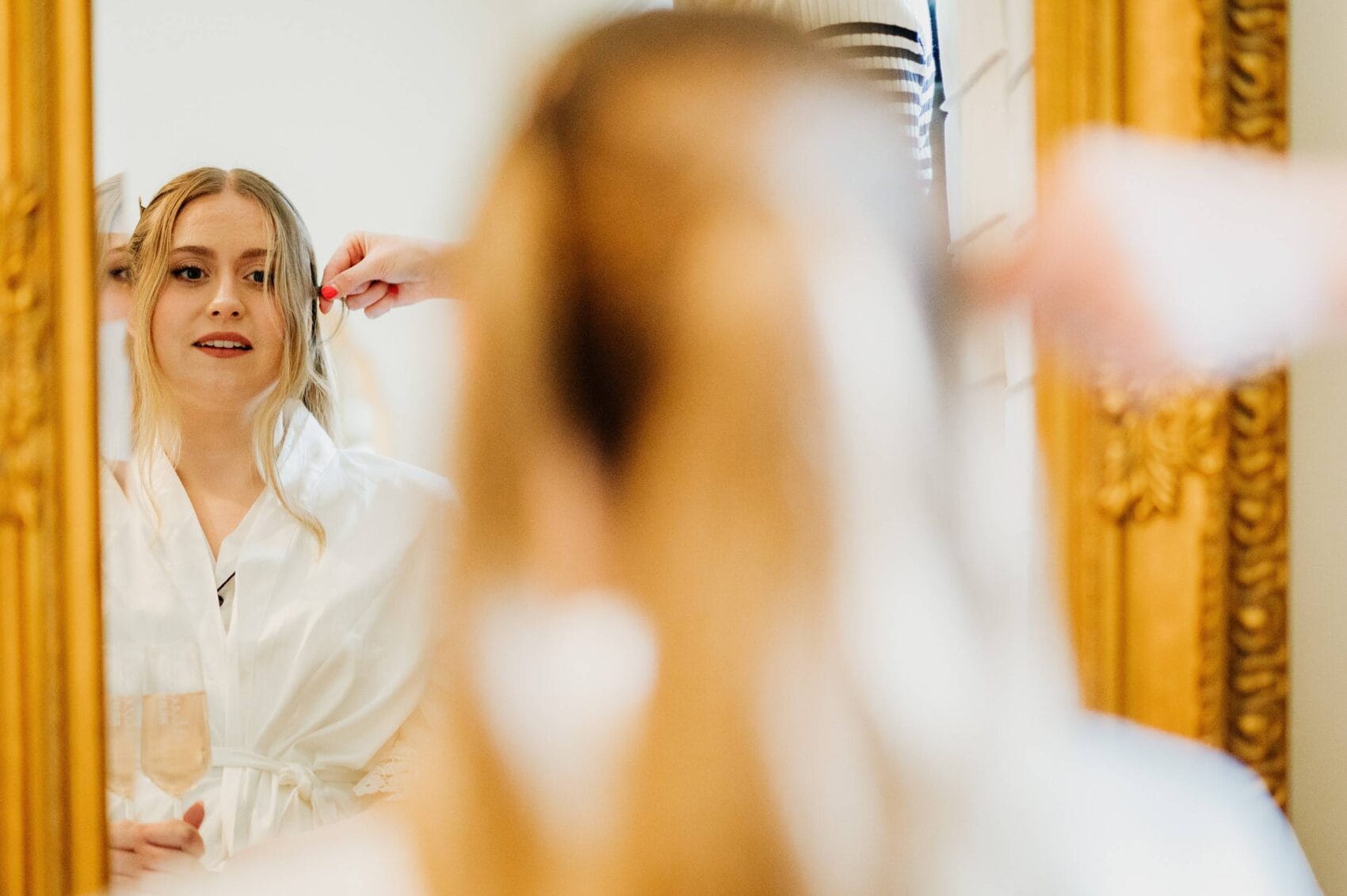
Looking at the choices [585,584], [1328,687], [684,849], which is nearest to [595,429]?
[585,584]

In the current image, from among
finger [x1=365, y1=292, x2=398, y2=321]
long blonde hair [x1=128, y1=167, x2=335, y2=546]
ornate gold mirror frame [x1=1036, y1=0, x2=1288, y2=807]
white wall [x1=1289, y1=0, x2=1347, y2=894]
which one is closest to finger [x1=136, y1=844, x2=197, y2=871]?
long blonde hair [x1=128, y1=167, x2=335, y2=546]

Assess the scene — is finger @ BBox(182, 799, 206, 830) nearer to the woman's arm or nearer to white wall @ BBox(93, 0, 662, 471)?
white wall @ BBox(93, 0, 662, 471)

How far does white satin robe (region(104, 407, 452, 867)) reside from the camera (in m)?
0.63

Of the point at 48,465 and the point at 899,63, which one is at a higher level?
the point at 899,63

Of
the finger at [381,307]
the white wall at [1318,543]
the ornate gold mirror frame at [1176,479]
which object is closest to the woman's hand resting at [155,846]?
the finger at [381,307]

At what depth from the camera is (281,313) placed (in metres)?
0.64

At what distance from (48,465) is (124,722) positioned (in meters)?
0.16

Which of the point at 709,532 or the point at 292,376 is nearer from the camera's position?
the point at 709,532

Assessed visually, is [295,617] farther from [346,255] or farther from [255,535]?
[346,255]

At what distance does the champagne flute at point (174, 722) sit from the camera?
635 millimetres

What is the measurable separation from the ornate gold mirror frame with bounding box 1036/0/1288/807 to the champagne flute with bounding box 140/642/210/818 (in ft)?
1.64

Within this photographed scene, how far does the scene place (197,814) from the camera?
2.07 ft

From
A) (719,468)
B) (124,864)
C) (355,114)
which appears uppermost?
(355,114)

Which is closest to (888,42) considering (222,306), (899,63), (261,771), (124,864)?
(899,63)
